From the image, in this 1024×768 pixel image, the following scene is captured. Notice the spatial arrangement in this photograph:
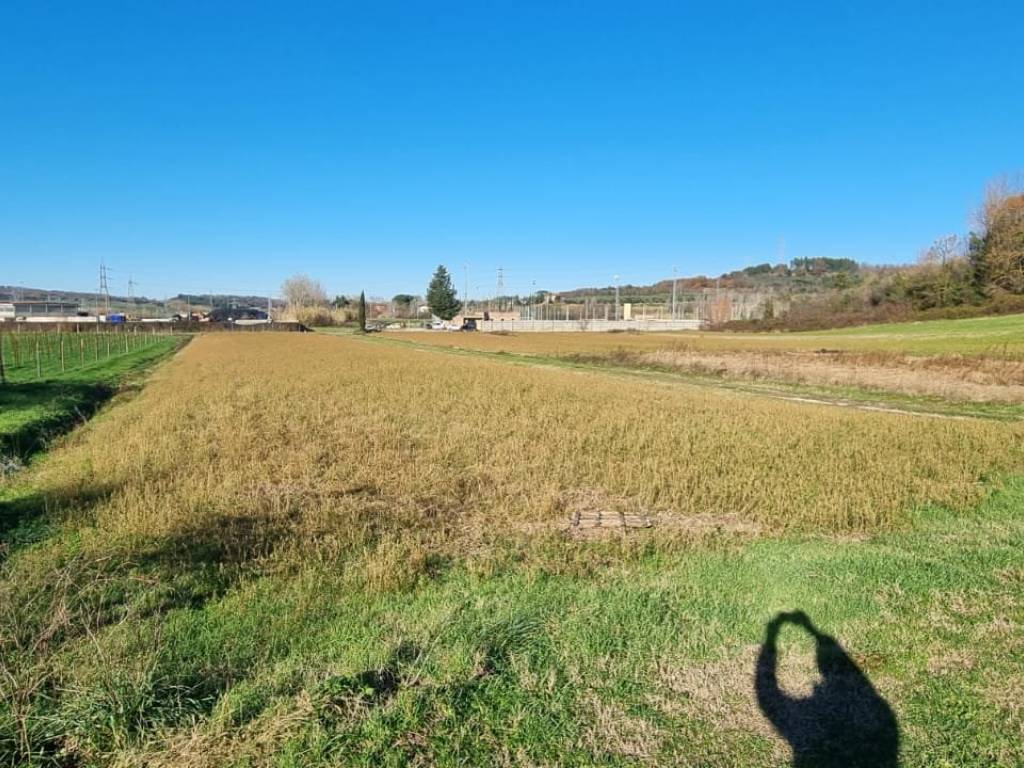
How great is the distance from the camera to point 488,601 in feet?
15.2

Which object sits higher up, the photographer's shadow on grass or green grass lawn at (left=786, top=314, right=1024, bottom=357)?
green grass lawn at (left=786, top=314, right=1024, bottom=357)

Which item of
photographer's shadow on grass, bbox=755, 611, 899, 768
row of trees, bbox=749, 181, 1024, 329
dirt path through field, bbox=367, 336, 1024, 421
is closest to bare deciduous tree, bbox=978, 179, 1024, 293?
row of trees, bbox=749, 181, 1024, 329

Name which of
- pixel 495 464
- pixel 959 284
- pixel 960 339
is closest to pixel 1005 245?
pixel 959 284

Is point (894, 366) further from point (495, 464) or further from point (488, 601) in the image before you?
point (488, 601)

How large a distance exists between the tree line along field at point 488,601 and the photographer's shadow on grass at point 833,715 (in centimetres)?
5

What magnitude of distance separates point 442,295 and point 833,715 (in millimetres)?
127106

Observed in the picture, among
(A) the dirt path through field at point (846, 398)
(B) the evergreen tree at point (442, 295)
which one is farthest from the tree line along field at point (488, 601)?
(B) the evergreen tree at point (442, 295)

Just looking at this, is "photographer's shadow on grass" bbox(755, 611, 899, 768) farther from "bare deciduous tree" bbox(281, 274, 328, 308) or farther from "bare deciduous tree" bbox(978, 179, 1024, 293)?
"bare deciduous tree" bbox(281, 274, 328, 308)

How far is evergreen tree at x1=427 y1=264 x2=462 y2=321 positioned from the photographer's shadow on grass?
126 meters

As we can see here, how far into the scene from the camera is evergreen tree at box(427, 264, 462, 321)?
127188 millimetres

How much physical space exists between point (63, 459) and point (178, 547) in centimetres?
550

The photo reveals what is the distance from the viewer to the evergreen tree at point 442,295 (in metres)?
127

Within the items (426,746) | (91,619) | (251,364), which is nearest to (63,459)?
(91,619)

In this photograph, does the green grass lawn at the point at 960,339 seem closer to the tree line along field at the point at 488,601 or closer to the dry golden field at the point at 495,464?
the dry golden field at the point at 495,464
